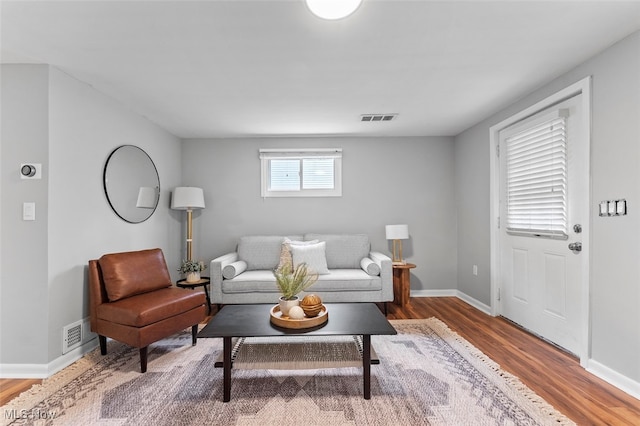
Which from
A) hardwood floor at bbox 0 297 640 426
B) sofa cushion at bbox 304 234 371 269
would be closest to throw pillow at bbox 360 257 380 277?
sofa cushion at bbox 304 234 371 269

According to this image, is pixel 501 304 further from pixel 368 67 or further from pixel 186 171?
pixel 186 171

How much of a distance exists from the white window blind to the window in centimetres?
217

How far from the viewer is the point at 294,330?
200 cm

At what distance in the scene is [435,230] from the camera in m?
4.53

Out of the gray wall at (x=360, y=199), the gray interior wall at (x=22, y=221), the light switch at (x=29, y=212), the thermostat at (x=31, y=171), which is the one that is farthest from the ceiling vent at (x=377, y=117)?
the light switch at (x=29, y=212)

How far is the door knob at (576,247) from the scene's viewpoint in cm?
247

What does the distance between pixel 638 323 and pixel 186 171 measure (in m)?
4.90

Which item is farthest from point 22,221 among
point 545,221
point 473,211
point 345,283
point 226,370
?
point 473,211

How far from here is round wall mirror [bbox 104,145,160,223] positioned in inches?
117

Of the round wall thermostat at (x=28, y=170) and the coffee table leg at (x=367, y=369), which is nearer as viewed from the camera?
the coffee table leg at (x=367, y=369)

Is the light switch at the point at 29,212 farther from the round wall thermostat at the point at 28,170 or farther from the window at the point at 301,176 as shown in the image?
the window at the point at 301,176

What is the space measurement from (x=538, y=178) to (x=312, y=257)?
8.11 ft

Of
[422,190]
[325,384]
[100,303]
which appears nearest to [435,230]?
[422,190]

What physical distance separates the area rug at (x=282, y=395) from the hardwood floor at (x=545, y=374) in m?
0.14
